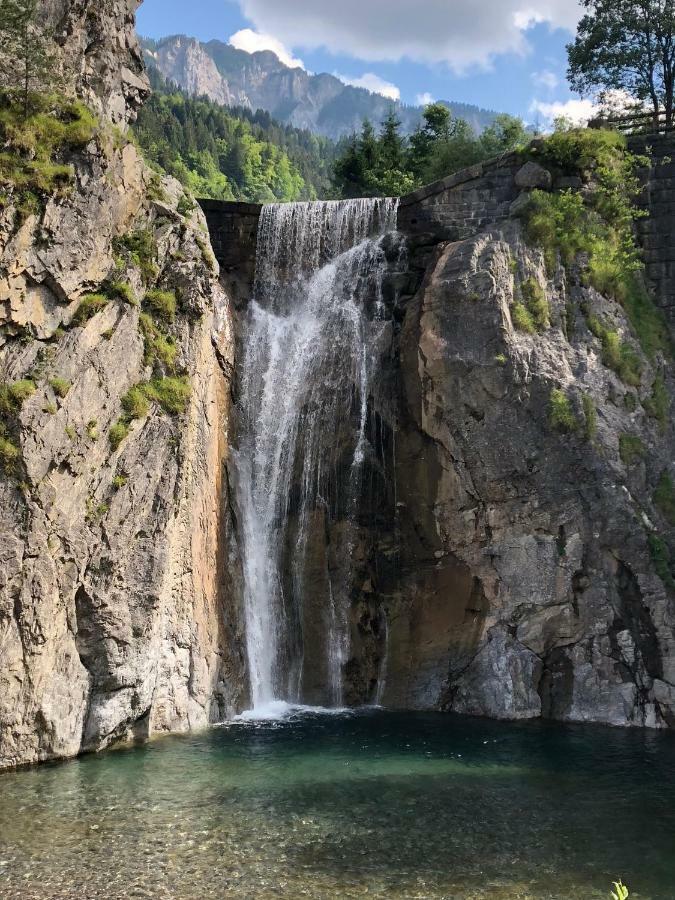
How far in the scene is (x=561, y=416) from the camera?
21.1m

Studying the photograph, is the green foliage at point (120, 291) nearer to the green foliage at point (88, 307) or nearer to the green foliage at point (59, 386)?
the green foliage at point (88, 307)

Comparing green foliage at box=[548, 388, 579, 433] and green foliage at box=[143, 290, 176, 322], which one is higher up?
green foliage at box=[143, 290, 176, 322]

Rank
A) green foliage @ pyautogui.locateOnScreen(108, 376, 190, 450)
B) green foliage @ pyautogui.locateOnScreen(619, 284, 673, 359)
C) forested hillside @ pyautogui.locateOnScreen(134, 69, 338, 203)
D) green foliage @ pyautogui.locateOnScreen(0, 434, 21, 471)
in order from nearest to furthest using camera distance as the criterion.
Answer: green foliage @ pyautogui.locateOnScreen(0, 434, 21, 471) → green foliage @ pyautogui.locateOnScreen(108, 376, 190, 450) → green foliage @ pyautogui.locateOnScreen(619, 284, 673, 359) → forested hillside @ pyautogui.locateOnScreen(134, 69, 338, 203)

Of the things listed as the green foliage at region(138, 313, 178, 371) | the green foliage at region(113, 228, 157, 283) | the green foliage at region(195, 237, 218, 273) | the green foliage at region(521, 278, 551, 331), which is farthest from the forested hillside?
the green foliage at region(138, 313, 178, 371)

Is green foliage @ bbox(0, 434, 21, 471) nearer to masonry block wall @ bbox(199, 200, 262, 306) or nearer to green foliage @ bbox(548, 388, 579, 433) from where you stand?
green foliage @ bbox(548, 388, 579, 433)

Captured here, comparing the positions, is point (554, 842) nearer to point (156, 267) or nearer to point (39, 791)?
point (39, 791)

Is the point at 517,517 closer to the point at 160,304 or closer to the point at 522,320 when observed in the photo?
the point at 522,320

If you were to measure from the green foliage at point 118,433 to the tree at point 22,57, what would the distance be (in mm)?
7410

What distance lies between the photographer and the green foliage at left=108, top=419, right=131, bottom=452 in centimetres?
1820

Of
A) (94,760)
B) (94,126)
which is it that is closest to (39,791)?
(94,760)

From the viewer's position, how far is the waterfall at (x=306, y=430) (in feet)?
71.2

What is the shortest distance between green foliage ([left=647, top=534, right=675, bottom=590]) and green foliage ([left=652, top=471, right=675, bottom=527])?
3.15ft

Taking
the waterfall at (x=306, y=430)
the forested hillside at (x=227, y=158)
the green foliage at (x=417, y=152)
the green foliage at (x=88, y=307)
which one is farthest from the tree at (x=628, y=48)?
the forested hillside at (x=227, y=158)

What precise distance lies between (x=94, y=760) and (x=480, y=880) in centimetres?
815
